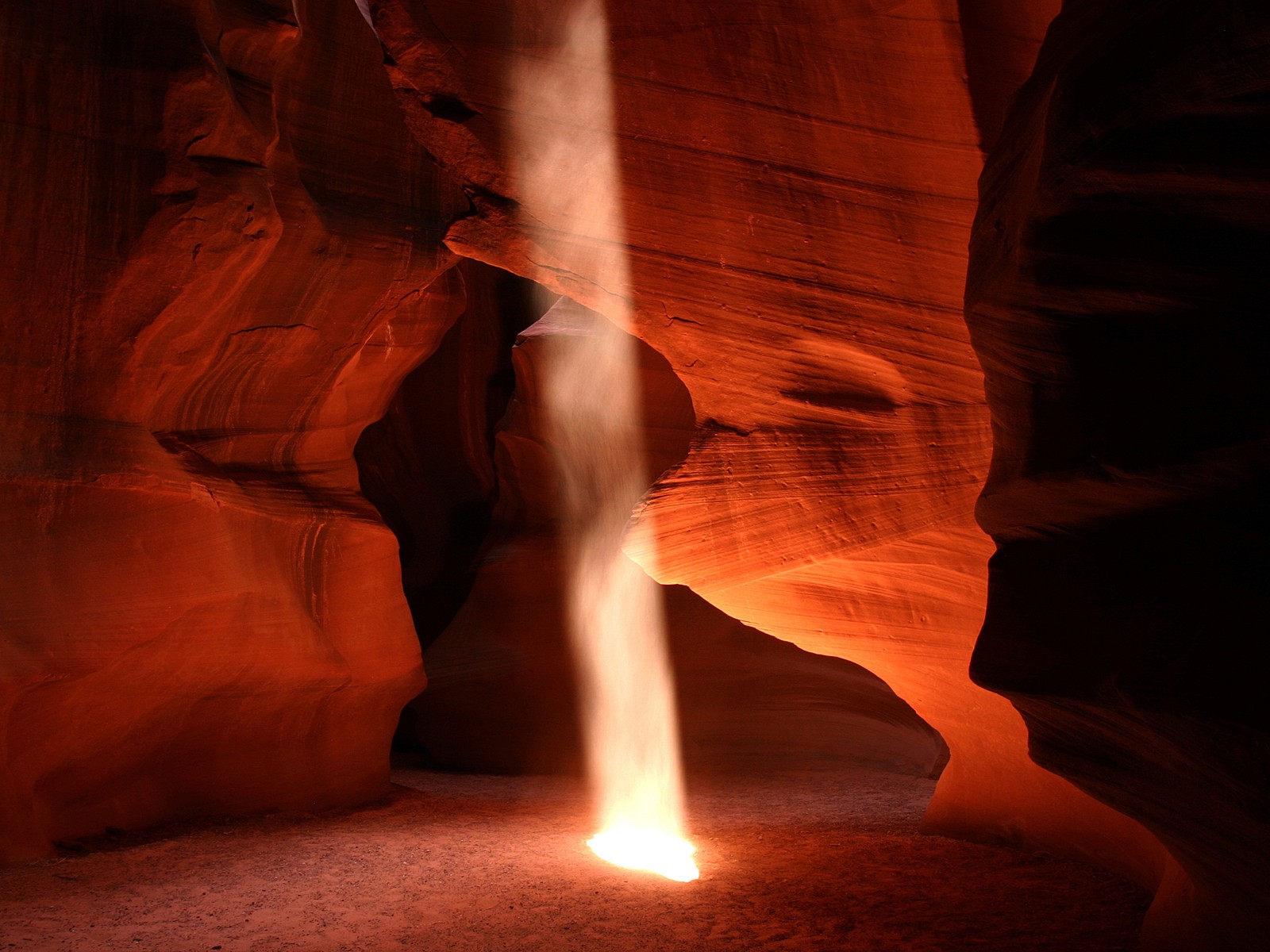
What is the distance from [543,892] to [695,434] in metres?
2.38

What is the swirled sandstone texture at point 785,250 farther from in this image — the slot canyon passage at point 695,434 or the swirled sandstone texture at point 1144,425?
the swirled sandstone texture at point 1144,425

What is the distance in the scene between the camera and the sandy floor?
151 inches

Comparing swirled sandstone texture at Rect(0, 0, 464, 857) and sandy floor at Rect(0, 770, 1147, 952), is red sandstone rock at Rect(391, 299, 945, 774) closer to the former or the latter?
swirled sandstone texture at Rect(0, 0, 464, 857)

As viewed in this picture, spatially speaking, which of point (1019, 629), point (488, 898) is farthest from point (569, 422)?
point (1019, 629)

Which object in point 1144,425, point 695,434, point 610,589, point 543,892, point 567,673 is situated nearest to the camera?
point 1144,425

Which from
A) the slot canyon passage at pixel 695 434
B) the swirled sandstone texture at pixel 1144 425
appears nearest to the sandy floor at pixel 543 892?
the slot canyon passage at pixel 695 434

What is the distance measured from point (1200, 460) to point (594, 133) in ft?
10.8

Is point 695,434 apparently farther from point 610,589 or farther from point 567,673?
point 567,673

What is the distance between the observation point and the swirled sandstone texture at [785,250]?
4.38m

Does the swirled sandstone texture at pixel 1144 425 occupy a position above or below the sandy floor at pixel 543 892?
above

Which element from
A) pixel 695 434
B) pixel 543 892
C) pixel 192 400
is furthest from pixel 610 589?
pixel 543 892

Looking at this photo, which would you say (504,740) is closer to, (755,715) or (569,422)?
(755,715)

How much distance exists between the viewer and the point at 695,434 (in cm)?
515

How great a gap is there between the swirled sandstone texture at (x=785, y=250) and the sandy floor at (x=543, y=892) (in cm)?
71
